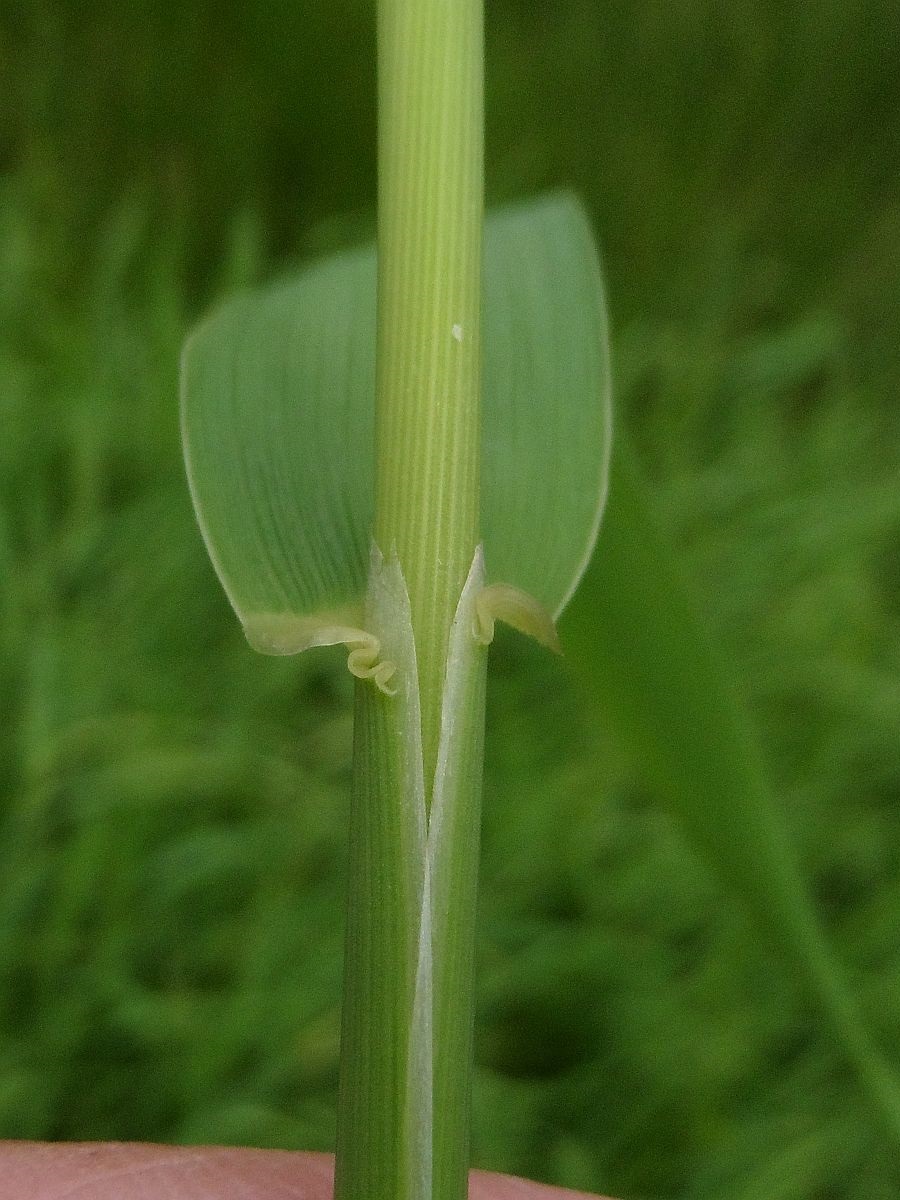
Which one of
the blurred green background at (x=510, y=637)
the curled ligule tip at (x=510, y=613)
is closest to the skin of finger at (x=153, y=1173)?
the blurred green background at (x=510, y=637)

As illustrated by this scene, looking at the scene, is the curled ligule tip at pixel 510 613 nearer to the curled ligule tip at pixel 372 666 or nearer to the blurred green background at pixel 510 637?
the curled ligule tip at pixel 372 666

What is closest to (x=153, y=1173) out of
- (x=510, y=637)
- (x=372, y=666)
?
(x=372, y=666)

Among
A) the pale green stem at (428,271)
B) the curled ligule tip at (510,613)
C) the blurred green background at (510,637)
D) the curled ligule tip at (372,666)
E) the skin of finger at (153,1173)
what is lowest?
the skin of finger at (153,1173)

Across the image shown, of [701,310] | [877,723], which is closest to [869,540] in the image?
[877,723]

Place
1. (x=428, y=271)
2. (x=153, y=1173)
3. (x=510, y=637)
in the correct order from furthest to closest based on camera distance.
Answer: (x=510, y=637), (x=153, y=1173), (x=428, y=271)

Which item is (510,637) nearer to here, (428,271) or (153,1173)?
(153,1173)

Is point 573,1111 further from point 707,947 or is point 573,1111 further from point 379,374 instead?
point 379,374

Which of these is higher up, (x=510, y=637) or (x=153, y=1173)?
(x=510, y=637)
